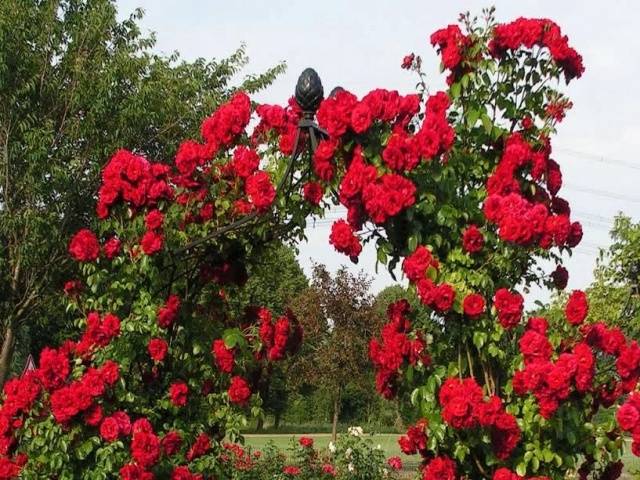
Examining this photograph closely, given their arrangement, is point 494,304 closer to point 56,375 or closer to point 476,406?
point 476,406

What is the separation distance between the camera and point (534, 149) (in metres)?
4.68

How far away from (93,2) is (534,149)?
22.4ft

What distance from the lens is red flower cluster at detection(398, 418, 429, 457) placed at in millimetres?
4369

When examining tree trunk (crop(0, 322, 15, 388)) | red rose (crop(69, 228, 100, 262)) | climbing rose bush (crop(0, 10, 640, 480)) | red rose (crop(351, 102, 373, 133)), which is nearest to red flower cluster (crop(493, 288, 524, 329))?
climbing rose bush (crop(0, 10, 640, 480))

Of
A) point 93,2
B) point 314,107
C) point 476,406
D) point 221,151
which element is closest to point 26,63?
point 93,2

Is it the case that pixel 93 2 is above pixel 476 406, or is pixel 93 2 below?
above

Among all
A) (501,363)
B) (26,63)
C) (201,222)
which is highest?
(26,63)

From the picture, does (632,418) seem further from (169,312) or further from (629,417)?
(169,312)

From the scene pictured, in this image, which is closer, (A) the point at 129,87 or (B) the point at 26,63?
(B) the point at 26,63

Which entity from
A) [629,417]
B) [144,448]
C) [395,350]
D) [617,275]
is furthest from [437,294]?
[617,275]

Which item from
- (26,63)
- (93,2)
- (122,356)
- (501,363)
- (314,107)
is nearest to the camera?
(501,363)

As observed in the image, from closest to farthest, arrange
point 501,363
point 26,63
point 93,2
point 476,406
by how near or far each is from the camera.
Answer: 1. point 476,406
2. point 501,363
3. point 26,63
4. point 93,2

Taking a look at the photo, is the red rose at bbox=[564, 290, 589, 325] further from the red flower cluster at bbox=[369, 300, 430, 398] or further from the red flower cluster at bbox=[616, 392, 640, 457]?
Result: the red flower cluster at bbox=[369, 300, 430, 398]

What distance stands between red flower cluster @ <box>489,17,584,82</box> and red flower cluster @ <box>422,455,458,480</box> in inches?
83.5
